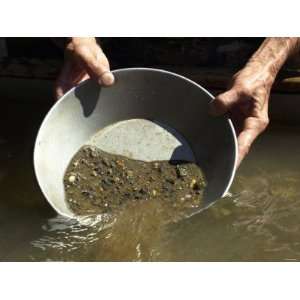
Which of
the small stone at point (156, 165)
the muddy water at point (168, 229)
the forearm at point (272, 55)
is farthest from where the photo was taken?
the forearm at point (272, 55)

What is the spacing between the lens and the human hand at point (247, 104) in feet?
5.71

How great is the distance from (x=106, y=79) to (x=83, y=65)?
0.38 ft

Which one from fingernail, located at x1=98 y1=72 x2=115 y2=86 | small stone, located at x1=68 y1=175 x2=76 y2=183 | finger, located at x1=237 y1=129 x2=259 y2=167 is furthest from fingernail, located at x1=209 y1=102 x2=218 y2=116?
small stone, located at x1=68 y1=175 x2=76 y2=183

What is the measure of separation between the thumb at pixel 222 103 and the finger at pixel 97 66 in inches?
15.2

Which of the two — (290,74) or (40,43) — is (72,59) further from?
(290,74)

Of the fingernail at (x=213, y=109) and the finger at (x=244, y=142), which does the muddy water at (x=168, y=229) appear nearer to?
the finger at (x=244, y=142)

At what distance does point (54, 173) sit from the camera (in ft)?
5.69

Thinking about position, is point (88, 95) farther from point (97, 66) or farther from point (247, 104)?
point (247, 104)

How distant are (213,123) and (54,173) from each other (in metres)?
0.62

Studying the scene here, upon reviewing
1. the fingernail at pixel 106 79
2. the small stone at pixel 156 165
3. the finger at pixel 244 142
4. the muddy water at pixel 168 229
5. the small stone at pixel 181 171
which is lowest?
the muddy water at pixel 168 229

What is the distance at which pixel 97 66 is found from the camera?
1.73 meters

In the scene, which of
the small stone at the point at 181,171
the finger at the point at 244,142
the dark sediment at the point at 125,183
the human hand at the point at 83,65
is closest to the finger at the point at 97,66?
the human hand at the point at 83,65

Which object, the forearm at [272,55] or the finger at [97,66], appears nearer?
the finger at [97,66]

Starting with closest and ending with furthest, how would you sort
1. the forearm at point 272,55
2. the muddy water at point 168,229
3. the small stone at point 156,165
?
the muddy water at point 168,229 → the small stone at point 156,165 → the forearm at point 272,55
